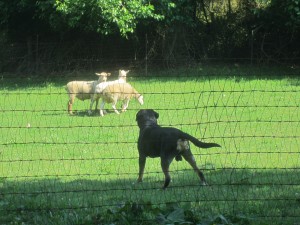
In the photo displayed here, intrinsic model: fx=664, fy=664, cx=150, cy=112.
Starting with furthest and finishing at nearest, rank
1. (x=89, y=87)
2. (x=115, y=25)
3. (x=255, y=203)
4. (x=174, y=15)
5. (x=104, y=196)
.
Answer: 1. (x=174, y=15)
2. (x=115, y=25)
3. (x=89, y=87)
4. (x=104, y=196)
5. (x=255, y=203)

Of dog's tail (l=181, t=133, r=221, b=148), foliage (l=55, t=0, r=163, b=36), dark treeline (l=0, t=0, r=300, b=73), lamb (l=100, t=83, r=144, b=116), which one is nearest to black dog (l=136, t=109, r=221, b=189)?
dog's tail (l=181, t=133, r=221, b=148)

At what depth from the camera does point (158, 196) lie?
8250 millimetres

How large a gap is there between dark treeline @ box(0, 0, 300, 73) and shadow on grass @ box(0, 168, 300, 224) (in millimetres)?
11801

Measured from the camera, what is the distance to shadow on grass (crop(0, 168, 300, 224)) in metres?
7.32

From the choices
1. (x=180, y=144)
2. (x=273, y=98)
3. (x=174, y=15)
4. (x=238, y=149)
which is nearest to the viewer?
(x=180, y=144)

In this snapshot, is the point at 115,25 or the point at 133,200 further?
the point at 115,25

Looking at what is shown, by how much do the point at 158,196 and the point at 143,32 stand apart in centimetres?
1741

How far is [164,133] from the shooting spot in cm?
926

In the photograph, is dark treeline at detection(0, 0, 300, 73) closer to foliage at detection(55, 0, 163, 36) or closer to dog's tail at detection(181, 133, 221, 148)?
foliage at detection(55, 0, 163, 36)

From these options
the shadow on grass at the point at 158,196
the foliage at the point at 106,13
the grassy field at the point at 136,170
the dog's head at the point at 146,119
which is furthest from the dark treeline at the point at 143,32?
the shadow on grass at the point at 158,196

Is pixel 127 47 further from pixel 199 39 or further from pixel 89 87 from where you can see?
pixel 89 87

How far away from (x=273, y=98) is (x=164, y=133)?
8.52 meters

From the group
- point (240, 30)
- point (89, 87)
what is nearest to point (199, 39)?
point (240, 30)

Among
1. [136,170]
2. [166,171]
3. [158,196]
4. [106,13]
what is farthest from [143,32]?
[158,196]
